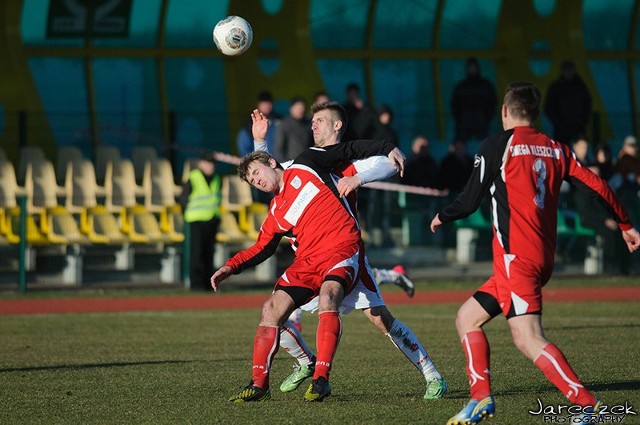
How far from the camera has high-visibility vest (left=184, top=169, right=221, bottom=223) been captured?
62.3 feet

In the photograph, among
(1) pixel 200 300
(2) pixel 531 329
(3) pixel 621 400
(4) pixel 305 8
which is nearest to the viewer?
(2) pixel 531 329

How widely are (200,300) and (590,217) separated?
6727mm

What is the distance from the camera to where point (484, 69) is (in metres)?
26.8

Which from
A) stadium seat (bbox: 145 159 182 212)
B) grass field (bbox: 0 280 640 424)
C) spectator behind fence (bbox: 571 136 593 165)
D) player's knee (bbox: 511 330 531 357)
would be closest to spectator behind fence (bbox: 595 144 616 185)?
spectator behind fence (bbox: 571 136 593 165)

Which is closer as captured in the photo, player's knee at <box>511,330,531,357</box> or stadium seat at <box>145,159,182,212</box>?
player's knee at <box>511,330,531,357</box>

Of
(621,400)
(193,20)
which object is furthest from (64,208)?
(621,400)

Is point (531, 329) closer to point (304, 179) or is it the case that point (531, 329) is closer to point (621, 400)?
point (621, 400)

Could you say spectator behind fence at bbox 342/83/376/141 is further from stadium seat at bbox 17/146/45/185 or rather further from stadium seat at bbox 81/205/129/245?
stadium seat at bbox 17/146/45/185

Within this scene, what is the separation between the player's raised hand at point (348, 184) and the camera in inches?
330

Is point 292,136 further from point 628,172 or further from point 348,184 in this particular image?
point 348,184

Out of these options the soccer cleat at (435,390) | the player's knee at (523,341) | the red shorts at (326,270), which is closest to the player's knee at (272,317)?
the red shorts at (326,270)

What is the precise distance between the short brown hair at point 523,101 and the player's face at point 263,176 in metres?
2.05

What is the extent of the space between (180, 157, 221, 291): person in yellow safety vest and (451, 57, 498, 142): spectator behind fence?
16.5 feet

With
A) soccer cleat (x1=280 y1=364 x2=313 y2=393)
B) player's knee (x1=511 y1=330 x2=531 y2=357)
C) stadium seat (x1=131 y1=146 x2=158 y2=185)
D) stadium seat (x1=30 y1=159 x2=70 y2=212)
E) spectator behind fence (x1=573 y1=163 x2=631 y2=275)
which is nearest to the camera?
player's knee (x1=511 y1=330 x2=531 y2=357)
